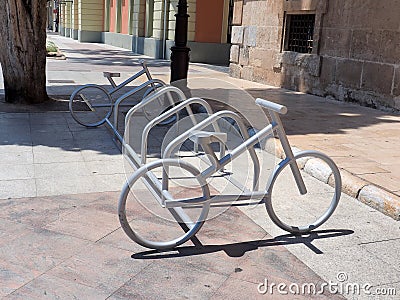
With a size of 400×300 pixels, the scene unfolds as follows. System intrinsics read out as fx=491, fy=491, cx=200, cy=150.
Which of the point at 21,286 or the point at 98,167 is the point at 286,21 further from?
the point at 21,286

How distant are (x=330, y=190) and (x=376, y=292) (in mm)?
1872

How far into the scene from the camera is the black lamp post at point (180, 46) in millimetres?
7926

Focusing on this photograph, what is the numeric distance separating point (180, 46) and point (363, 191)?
Answer: 4.65 m

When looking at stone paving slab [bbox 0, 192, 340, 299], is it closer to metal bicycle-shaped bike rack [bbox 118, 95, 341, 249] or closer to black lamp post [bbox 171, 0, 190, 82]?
metal bicycle-shaped bike rack [bbox 118, 95, 341, 249]

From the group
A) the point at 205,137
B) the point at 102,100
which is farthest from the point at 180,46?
the point at 205,137

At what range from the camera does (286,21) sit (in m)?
11.7

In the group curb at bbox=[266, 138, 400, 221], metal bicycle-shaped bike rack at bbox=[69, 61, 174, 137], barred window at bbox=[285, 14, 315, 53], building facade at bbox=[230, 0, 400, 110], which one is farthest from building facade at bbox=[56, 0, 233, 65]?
curb at bbox=[266, 138, 400, 221]

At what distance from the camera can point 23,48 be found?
7895mm

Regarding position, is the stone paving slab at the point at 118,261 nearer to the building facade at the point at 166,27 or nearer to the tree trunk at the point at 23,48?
the tree trunk at the point at 23,48

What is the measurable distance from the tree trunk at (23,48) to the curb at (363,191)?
16.3 ft

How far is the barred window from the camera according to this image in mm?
10930

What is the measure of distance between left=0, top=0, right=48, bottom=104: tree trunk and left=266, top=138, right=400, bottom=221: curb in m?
4.97

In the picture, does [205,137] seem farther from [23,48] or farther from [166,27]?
[166,27]

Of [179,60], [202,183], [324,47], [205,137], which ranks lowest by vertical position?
[202,183]
